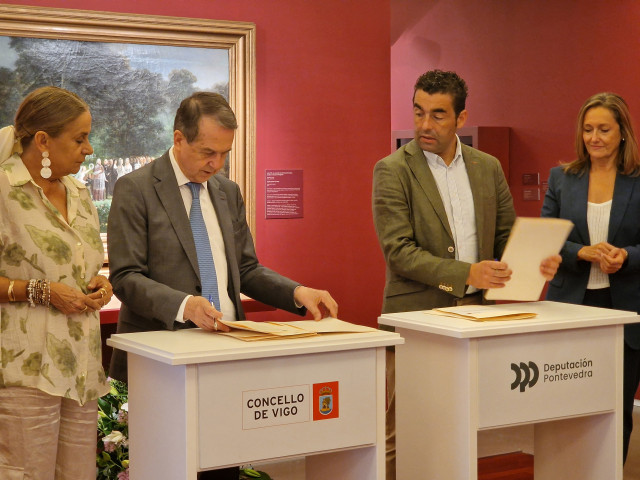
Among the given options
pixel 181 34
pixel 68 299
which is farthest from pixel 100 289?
pixel 181 34

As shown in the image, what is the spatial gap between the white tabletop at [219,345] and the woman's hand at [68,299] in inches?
7.6

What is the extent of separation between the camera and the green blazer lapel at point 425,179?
3410 mm

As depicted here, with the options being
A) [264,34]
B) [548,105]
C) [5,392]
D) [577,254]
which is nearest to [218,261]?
[5,392]

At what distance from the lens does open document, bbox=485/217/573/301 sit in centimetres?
298

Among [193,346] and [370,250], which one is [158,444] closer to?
[193,346]

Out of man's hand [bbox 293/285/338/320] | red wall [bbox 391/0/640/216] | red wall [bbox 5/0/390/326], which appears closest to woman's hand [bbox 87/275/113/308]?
man's hand [bbox 293/285/338/320]

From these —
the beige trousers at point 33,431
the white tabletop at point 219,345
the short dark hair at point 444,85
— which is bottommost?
the beige trousers at point 33,431

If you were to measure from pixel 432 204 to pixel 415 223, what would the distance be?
10 cm

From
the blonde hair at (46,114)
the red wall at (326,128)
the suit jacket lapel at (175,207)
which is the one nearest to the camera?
the blonde hair at (46,114)

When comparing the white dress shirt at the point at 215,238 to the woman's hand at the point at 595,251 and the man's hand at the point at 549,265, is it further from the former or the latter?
the woman's hand at the point at 595,251

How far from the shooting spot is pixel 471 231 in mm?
3465

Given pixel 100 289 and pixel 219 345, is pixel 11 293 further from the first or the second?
pixel 219 345

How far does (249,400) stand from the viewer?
2.40m

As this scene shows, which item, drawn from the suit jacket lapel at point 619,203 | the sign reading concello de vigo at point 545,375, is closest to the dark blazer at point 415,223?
the sign reading concello de vigo at point 545,375
